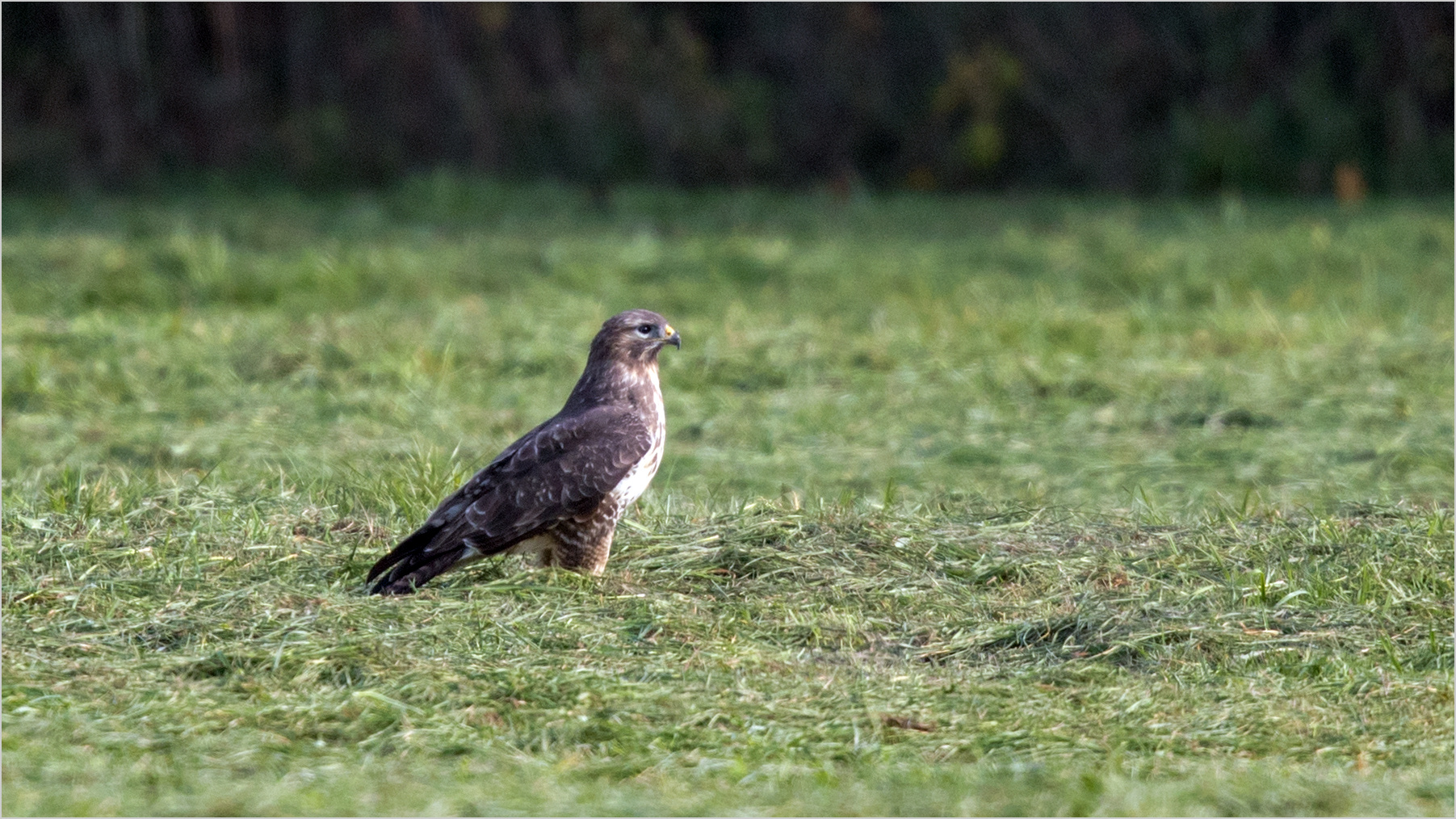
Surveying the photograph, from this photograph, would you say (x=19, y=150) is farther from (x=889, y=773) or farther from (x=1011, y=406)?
(x=889, y=773)

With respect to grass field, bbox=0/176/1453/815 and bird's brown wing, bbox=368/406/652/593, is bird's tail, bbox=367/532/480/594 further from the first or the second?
grass field, bbox=0/176/1453/815

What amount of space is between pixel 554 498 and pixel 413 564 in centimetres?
37

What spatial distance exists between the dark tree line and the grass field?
3315mm

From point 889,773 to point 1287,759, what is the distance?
77cm

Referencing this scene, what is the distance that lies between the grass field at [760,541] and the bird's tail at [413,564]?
0.11 meters

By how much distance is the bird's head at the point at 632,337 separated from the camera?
4996 millimetres

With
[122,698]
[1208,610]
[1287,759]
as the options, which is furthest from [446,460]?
[1287,759]

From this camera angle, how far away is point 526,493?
15.1ft

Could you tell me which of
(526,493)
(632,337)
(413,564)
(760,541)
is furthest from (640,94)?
(413,564)

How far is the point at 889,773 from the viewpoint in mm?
3441

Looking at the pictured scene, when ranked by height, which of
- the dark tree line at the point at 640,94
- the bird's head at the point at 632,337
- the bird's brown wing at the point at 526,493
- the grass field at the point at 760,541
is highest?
the dark tree line at the point at 640,94

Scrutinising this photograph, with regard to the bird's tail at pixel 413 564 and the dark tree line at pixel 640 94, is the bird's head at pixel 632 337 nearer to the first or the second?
the bird's tail at pixel 413 564

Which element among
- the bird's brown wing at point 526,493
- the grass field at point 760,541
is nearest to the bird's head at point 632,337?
the bird's brown wing at point 526,493

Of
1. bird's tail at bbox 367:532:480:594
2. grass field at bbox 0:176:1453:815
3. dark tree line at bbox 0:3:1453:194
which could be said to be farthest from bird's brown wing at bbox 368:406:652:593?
dark tree line at bbox 0:3:1453:194
